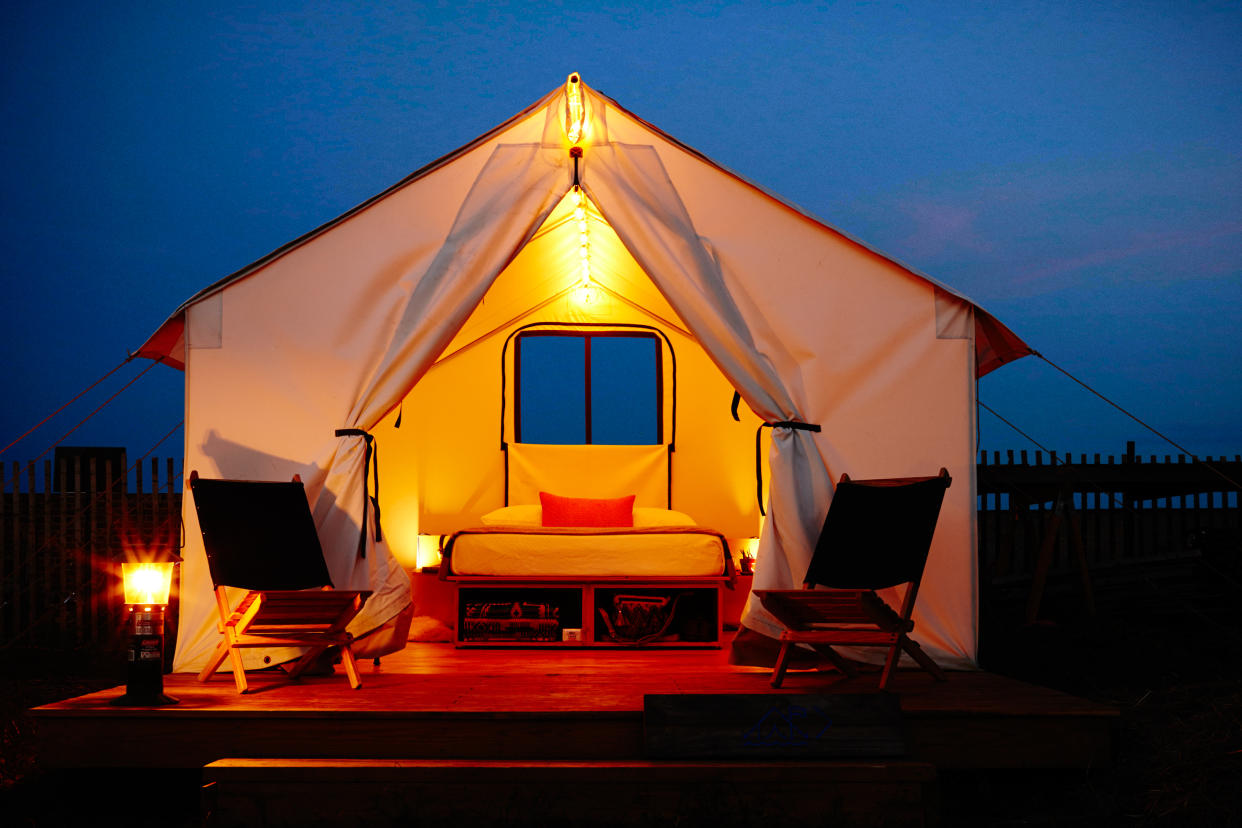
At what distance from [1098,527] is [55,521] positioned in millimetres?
8539

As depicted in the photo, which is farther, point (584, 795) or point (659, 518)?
point (659, 518)

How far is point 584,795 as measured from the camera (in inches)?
110

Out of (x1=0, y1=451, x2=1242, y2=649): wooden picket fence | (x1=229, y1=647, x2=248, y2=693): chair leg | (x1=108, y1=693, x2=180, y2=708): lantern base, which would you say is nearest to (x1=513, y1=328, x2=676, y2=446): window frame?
(x1=0, y1=451, x2=1242, y2=649): wooden picket fence

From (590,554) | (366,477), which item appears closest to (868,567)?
(590,554)

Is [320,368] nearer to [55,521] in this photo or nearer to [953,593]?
[953,593]

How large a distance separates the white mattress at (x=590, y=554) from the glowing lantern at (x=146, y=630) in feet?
6.33

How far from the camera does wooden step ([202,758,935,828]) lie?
2746 millimetres

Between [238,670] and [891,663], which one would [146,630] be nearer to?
[238,670]

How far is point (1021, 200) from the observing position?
12719 mm

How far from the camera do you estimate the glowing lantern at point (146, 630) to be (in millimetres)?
3225

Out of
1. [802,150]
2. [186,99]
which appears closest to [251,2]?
[186,99]

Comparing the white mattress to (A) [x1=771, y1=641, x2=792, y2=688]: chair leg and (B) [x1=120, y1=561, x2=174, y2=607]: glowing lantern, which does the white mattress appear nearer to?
(A) [x1=771, y1=641, x2=792, y2=688]: chair leg

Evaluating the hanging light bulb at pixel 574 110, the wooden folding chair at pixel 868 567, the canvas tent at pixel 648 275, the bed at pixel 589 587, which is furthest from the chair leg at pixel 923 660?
the hanging light bulb at pixel 574 110

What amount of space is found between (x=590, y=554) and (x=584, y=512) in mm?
1211
